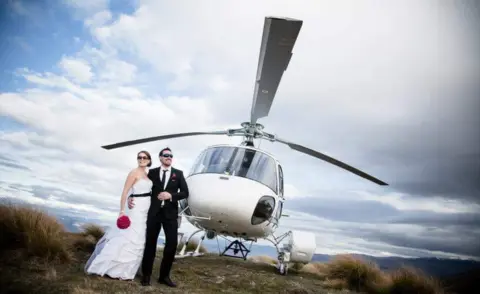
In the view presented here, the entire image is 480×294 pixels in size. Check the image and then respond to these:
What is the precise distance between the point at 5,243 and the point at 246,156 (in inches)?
196

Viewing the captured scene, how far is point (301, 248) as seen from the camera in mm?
8414

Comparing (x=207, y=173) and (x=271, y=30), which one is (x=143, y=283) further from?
(x=271, y=30)

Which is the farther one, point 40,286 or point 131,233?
point 131,233

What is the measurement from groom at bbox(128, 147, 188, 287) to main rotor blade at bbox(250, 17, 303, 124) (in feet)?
7.75

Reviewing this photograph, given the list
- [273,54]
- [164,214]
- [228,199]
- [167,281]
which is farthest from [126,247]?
[273,54]

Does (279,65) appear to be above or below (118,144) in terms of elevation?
above

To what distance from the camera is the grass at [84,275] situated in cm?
392

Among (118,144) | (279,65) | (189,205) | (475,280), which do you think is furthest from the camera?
(118,144)

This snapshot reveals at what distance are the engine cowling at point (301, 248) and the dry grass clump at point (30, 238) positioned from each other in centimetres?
524

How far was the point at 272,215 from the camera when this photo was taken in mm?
7938

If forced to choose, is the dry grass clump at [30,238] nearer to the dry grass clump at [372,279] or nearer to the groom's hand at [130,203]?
the groom's hand at [130,203]

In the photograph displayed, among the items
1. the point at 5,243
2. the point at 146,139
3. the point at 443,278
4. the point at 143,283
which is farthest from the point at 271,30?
the point at 443,278

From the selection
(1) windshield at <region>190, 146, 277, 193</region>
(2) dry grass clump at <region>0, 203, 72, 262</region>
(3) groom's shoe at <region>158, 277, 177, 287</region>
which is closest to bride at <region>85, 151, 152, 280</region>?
(3) groom's shoe at <region>158, 277, 177, 287</region>

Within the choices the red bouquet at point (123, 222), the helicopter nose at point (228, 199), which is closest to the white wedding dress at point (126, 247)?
the red bouquet at point (123, 222)
